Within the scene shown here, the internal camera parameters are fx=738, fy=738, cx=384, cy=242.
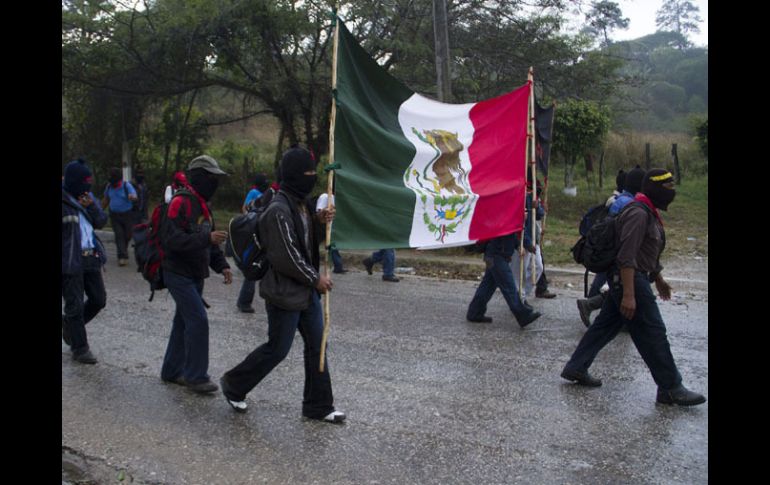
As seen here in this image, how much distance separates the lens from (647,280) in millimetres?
5594

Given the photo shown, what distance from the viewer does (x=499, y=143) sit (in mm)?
7715

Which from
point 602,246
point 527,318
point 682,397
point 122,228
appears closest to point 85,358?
point 527,318

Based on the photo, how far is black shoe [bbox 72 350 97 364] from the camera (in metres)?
6.49

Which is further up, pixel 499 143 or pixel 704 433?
pixel 499 143

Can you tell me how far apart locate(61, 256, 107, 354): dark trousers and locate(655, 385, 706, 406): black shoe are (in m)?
4.82

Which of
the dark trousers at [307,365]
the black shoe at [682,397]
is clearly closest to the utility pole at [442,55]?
the black shoe at [682,397]

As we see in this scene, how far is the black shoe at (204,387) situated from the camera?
5.61 meters

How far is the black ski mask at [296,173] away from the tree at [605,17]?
40.2 feet

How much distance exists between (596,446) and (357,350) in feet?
9.50

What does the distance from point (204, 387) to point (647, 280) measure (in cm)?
346

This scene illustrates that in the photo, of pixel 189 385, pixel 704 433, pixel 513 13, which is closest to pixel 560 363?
pixel 704 433

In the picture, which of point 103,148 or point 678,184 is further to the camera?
point 103,148

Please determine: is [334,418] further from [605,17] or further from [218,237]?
[605,17]

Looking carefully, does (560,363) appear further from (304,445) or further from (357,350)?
(304,445)
